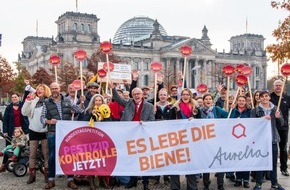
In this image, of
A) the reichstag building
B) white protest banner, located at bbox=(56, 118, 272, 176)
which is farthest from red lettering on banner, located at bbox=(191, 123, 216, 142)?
the reichstag building

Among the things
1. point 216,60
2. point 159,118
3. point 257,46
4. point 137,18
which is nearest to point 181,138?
point 159,118

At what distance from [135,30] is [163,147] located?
110m

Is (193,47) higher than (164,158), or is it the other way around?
(193,47)

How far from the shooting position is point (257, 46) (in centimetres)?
12719

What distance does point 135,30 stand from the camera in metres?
117

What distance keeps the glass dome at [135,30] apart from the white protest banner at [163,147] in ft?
350

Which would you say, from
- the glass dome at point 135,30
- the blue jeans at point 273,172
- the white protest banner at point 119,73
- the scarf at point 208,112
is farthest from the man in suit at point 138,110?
the glass dome at point 135,30

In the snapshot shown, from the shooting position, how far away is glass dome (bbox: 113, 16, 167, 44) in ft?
380

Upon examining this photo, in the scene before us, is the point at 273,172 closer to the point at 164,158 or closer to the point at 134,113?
the point at 164,158

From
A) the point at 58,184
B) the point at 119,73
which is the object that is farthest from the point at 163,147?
the point at 119,73

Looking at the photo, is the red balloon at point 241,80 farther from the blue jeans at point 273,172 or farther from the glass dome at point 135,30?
the glass dome at point 135,30

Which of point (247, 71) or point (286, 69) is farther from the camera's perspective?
point (247, 71)

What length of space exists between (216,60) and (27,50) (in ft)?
194

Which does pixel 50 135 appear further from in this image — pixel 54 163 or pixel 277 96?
pixel 277 96
